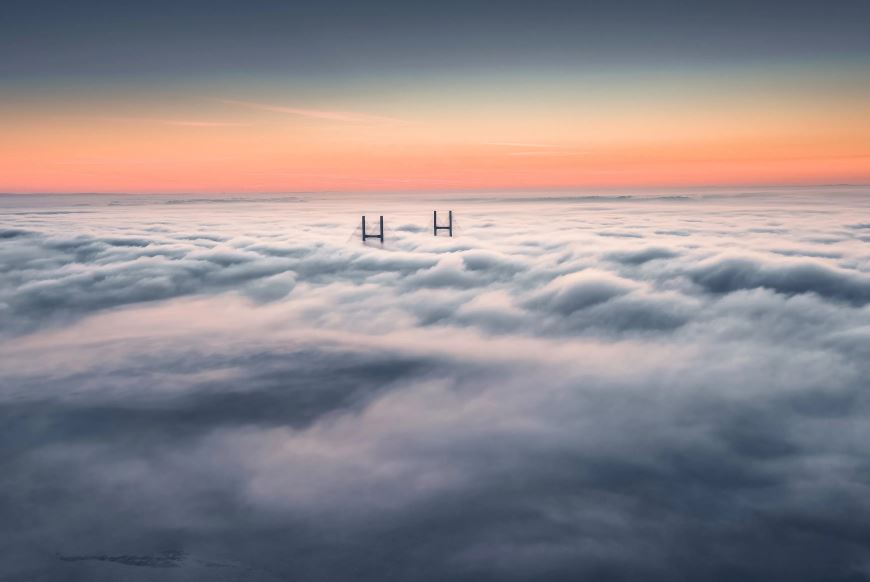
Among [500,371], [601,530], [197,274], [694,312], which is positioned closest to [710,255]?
[694,312]

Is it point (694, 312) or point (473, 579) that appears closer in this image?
point (473, 579)

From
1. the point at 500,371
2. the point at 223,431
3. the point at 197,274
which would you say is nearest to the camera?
the point at 223,431

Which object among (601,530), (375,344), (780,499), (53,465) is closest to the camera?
(601,530)

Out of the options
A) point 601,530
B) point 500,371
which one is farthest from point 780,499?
point 500,371

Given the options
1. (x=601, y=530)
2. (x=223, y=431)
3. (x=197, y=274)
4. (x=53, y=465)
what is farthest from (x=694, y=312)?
(x=197, y=274)

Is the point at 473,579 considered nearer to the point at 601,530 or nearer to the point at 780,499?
the point at 601,530

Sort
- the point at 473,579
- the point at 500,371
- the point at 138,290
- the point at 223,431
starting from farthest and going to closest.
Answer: the point at 138,290 → the point at 500,371 → the point at 223,431 → the point at 473,579

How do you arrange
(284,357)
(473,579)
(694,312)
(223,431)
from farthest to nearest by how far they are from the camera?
1. (694,312)
2. (284,357)
3. (223,431)
4. (473,579)

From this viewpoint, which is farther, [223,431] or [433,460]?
[223,431]

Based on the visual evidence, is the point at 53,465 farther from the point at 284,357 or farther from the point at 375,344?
the point at 375,344
